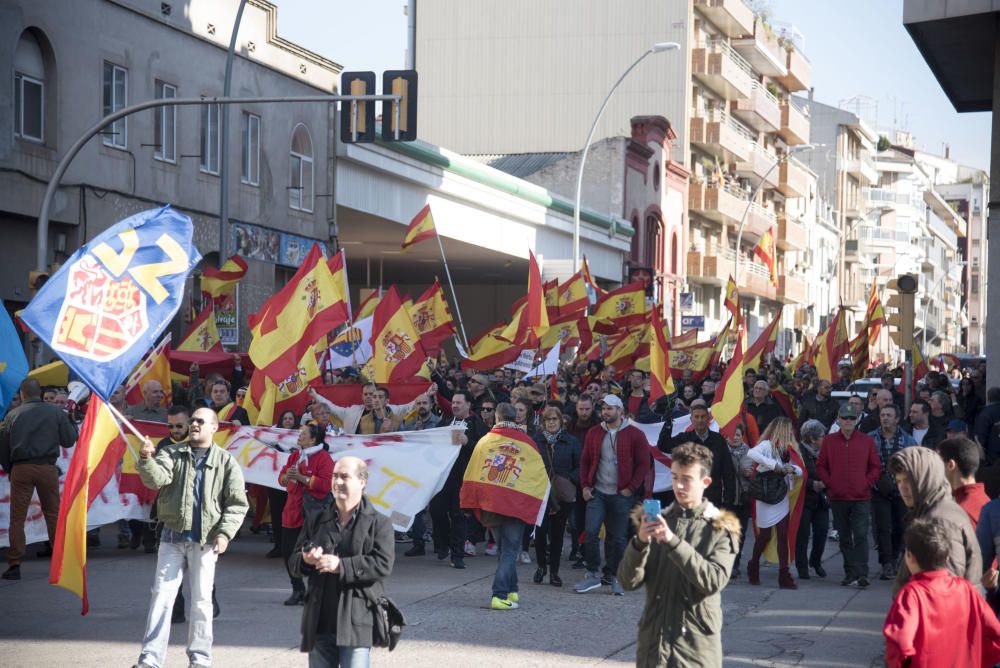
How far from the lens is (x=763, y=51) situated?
6544 cm

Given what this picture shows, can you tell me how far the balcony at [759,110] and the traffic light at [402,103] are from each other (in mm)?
47358

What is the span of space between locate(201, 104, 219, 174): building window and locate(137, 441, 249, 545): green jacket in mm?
17654

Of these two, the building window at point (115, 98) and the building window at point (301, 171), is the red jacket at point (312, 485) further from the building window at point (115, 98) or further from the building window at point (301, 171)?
the building window at point (301, 171)

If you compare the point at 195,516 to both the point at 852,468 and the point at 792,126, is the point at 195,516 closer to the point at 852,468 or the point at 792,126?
the point at 852,468

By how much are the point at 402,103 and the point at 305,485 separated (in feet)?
27.5

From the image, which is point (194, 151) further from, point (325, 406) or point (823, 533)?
point (823, 533)

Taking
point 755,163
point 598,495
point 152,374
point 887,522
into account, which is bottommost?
point 887,522

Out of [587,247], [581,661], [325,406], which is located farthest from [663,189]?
[581,661]

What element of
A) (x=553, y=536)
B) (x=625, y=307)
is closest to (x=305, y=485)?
(x=553, y=536)

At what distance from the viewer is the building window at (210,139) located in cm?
2619

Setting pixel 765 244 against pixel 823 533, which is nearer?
pixel 823 533

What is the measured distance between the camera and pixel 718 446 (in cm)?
1319

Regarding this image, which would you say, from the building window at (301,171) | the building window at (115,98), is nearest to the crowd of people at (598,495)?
the building window at (115,98)

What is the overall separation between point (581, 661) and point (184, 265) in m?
3.69
